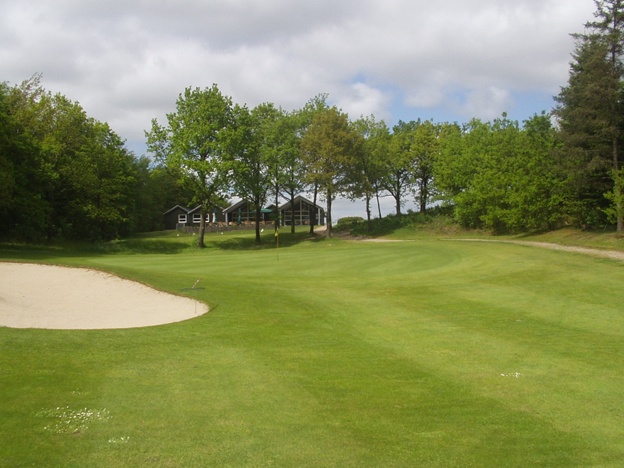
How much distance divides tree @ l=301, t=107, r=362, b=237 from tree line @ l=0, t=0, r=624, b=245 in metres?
0.14

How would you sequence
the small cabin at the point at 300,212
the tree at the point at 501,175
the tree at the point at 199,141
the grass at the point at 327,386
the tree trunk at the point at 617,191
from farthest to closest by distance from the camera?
the small cabin at the point at 300,212, the tree at the point at 199,141, the tree at the point at 501,175, the tree trunk at the point at 617,191, the grass at the point at 327,386

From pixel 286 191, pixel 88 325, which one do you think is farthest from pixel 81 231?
pixel 88 325

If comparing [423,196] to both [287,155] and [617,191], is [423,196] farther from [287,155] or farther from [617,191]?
[617,191]

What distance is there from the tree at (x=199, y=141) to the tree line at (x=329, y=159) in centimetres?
14

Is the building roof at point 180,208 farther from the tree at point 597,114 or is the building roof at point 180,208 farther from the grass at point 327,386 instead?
the grass at point 327,386

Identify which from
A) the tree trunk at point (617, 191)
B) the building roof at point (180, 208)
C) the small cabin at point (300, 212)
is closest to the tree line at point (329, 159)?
the tree trunk at point (617, 191)

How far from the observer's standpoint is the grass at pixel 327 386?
20.0 feet

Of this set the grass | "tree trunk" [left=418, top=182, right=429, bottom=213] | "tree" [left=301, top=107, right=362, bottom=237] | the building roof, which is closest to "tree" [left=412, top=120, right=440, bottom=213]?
"tree trunk" [left=418, top=182, right=429, bottom=213]

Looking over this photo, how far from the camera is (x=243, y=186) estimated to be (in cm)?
6294

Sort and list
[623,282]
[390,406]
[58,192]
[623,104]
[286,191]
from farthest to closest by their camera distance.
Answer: [286,191], [58,192], [623,104], [623,282], [390,406]

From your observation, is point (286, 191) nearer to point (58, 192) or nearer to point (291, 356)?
point (58, 192)

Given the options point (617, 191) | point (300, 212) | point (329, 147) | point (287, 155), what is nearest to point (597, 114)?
point (617, 191)

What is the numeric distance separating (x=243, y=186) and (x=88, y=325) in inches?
1953

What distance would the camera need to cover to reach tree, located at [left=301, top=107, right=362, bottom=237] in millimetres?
63500
